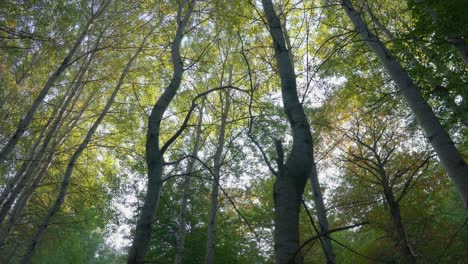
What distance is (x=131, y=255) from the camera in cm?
208

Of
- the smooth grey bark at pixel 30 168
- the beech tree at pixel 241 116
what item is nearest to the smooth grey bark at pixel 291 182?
the beech tree at pixel 241 116

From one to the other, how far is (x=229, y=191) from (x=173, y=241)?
3.82 metres

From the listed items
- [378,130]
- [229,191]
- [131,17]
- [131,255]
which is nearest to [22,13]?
[131,17]

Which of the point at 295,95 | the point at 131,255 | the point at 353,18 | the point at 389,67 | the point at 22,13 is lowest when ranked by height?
the point at 131,255

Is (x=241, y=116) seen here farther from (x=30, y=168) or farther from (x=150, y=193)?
(x=150, y=193)

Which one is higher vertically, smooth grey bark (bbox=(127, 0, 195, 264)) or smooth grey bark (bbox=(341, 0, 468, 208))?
smooth grey bark (bbox=(341, 0, 468, 208))

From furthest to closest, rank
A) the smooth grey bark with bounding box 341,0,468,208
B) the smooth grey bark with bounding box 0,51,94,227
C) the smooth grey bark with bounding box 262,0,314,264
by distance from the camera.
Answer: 1. the smooth grey bark with bounding box 0,51,94,227
2. the smooth grey bark with bounding box 341,0,468,208
3. the smooth grey bark with bounding box 262,0,314,264

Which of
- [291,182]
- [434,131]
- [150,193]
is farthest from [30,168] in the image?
[434,131]

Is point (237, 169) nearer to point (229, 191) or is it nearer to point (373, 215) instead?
point (229, 191)

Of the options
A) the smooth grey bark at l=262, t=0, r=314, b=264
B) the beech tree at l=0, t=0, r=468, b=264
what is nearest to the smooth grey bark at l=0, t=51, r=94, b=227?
the beech tree at l=0, t=0, r=468, b=264

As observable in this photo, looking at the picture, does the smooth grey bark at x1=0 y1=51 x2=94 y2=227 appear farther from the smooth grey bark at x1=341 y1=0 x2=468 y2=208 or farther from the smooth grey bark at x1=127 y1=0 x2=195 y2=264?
the smooth grey bark at x1=341 y1=0 x2=468 y2=208

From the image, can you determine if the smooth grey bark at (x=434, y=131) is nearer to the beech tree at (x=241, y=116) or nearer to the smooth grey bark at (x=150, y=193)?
the beech tree at (x=241, y=116)

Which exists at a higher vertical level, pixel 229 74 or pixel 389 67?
pixel 229 74

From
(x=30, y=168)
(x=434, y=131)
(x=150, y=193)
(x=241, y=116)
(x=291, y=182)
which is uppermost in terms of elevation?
(x=241, y=116)
